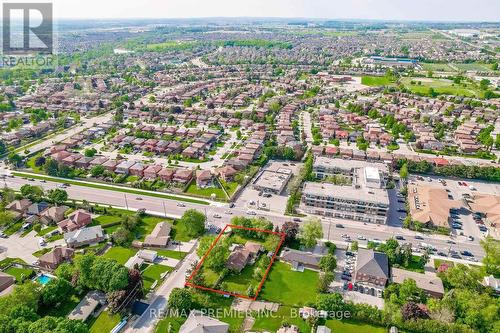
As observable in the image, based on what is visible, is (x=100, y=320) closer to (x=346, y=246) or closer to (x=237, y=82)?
(x=346, y=246)

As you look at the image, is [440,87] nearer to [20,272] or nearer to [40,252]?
[40,252]

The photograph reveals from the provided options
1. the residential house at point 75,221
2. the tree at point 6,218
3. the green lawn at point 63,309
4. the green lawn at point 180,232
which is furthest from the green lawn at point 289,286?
the tree at point 6,218

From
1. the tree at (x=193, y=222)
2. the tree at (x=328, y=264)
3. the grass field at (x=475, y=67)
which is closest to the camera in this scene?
the tree at (x=328, y=264)

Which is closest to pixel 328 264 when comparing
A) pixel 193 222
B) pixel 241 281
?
pixel 241 281

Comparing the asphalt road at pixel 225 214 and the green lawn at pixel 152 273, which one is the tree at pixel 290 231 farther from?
the green lawn at pixel 152 273

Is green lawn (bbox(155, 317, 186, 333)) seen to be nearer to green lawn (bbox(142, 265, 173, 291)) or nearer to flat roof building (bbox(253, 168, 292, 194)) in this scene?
green lawn (bbox(142, 265, 173, 291))

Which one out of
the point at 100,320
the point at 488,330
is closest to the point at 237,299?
the point at 100,320

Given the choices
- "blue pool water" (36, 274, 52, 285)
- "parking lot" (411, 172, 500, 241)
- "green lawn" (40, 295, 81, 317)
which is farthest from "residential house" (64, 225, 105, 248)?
"parking lot" (411, 172, 500, 241)
